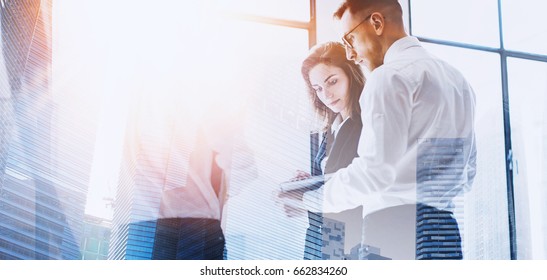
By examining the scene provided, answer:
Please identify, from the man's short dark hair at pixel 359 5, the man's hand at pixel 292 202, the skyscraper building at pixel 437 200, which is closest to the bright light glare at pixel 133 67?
the man's hand at pixel 292 202

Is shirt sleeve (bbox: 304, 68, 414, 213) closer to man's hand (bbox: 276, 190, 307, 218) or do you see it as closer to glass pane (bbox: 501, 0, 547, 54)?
man's hand (bbox: 276, 190, 307, 218)

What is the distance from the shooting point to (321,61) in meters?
2.64

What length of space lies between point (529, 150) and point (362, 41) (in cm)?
87

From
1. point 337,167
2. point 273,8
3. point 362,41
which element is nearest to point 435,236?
point 337,167

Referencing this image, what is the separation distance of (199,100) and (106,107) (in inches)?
15.7

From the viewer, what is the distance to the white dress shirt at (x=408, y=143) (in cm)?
245

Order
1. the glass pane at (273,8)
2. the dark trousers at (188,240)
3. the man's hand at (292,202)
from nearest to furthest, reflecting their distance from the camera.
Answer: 1. the dark trousers at (188,240)
2. the man's hand at (292,202)
3. the glass pane at (273,8)

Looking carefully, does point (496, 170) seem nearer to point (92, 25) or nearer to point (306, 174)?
point (306, 174)

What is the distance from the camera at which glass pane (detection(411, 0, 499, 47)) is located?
2.68 m

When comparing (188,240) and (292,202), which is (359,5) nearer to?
(292,202)

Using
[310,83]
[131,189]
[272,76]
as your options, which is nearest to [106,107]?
[131,189]

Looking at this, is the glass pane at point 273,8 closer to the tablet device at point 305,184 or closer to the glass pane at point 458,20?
the glass pane at point 458,20
